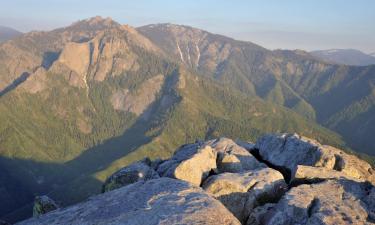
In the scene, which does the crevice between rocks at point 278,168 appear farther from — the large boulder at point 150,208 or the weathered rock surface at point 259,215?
the large boulder at point 150,208

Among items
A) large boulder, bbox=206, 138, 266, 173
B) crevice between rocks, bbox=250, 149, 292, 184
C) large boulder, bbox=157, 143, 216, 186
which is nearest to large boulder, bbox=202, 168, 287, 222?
large boulder, bbox=157, 143, 216, 186

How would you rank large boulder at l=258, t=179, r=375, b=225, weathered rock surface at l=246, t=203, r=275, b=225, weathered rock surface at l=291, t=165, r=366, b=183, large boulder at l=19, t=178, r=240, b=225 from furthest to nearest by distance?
weathered rock surface at l=291, t=165, r=366, b=183, weathered rock surface at l=246, t=203, r=275, b=225, large boulder at l=258, t=179, r=375, b=225, large boulder at l=19, t=178, r=240, b=225

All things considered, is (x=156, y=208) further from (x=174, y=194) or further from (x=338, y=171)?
(x=338, y=171)

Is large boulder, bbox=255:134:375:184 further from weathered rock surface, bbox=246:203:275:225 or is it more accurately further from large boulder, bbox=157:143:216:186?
weathered rock surface, bbox=246:203:275:225

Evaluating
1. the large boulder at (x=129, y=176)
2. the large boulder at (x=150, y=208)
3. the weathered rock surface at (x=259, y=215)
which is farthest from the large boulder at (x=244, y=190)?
the large boulder at (x=129, y=176)

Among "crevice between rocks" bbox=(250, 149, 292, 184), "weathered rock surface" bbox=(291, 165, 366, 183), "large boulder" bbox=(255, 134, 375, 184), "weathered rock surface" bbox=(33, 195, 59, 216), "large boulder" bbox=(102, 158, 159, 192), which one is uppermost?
"weathered rock surface" bbox=(291, 165, 366, 183)

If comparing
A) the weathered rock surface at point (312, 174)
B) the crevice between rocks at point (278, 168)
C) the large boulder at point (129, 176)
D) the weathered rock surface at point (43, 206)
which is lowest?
the weathered rock surface at point (43, 206)

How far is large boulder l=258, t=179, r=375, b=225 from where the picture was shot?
3125 centimetres

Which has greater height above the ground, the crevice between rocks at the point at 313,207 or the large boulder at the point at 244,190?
the crevice between rocks at the point at 313,207

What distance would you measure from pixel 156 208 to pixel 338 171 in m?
20.8

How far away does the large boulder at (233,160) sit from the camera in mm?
45625

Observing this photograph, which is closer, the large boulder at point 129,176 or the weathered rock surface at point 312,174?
the weathered rock surface at point 312,174

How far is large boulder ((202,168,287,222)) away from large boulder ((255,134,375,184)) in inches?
183

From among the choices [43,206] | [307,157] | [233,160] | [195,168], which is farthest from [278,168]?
[43,206]
